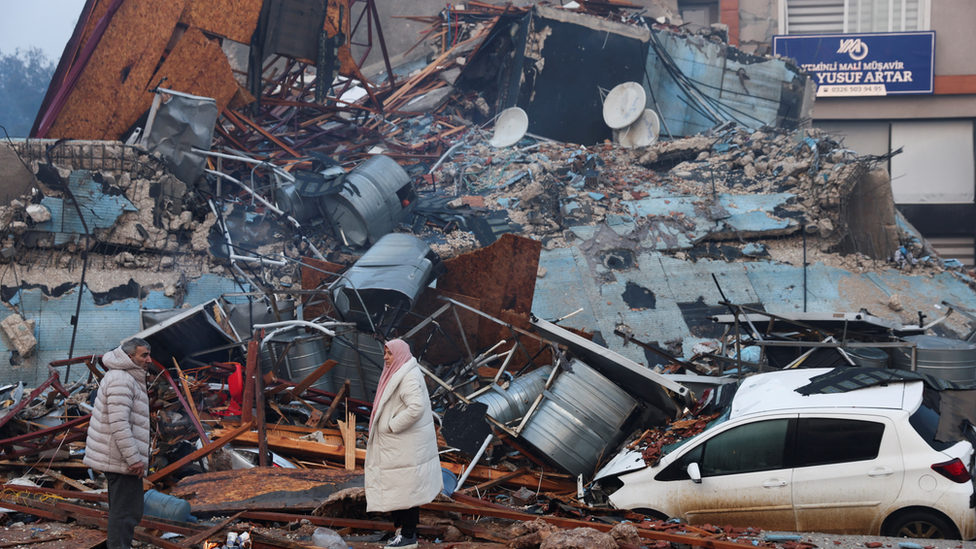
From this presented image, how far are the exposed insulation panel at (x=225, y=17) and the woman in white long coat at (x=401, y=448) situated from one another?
29.0 feet

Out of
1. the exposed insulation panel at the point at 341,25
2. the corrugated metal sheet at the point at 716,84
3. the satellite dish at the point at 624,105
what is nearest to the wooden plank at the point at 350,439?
the exposed insulation panel at the point at 341,25

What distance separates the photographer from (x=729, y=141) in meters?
13.6

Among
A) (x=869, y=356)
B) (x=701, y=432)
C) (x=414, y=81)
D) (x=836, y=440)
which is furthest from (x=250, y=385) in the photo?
(x=414, y=81)

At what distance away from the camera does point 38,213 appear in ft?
27.4

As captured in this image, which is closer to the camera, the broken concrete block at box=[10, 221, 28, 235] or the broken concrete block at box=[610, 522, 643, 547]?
the broken concrete block at box=[610, 522, 643, 547]

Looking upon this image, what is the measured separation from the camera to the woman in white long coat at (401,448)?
3707mm

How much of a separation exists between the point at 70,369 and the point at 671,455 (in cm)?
693

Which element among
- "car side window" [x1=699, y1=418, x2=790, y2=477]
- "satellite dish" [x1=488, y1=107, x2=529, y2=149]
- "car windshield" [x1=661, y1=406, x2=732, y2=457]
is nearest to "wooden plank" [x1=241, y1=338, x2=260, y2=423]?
"car windshield" [x1=661, y1=406, x2=732, y2=457]

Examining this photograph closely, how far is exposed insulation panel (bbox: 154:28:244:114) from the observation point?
33.3 feet

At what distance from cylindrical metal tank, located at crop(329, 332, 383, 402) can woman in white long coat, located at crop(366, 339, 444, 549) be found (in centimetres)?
322

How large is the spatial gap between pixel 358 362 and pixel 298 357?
641mm

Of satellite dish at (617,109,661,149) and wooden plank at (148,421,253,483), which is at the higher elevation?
satellite dish at (617,109,661,149)

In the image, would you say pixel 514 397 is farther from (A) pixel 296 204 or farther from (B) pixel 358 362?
(A) pixel 296 204

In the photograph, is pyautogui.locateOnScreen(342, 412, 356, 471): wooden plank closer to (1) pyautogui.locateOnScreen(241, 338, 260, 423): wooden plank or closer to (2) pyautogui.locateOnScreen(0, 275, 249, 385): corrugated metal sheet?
(1) pyautogui.locateOnScreen(241, 338, 260, 423): wooden plank
